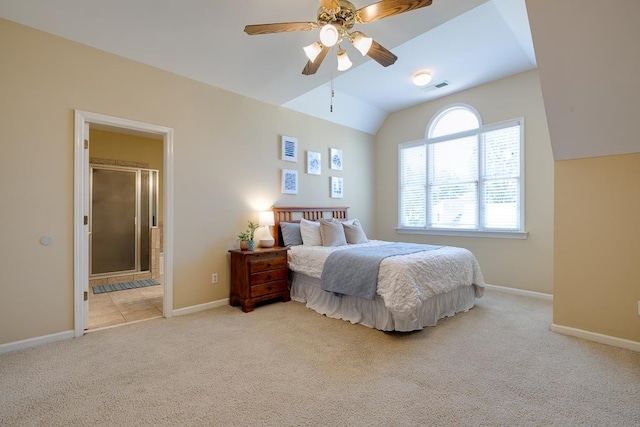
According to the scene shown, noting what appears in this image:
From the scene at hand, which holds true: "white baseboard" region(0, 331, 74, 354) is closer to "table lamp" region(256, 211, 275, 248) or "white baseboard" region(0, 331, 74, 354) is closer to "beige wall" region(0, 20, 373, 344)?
"beige wall" region(0, 20, 373, 344)

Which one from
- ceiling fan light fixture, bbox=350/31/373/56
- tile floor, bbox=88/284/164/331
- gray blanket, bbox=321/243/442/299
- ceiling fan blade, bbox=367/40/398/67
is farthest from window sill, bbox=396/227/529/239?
tile floor, bbox=88/284/164/331

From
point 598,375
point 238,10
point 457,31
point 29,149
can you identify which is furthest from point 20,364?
point 457,31

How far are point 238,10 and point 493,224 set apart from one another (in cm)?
440

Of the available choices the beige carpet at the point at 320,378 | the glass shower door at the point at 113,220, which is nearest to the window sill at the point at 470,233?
the beige carpet at the point at 320,378

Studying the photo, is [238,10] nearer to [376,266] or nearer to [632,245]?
[376,266]

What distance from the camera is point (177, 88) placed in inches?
138

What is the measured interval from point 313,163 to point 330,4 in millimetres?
3134

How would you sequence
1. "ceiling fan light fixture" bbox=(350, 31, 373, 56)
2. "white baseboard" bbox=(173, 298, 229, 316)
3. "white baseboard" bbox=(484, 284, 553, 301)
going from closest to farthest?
1. "ceiling fan light fixture" bbox=(350, 31, 373, 56)
2. "white baseboard" bbox=(173, 298, 229, 316)
3. "white baseboard" bbox=(484, 284, 553, 301)

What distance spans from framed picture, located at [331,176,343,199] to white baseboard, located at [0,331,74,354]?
3956 millimetres

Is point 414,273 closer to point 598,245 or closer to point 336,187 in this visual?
point 598,245

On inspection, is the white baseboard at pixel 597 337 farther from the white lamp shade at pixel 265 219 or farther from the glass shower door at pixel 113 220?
the glass shower door at pixel 113 220

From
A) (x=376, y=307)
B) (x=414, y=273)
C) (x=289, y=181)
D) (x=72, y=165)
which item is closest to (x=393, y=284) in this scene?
(x=414, y=273)

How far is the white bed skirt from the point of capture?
296cm

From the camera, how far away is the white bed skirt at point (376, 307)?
9.70 feet
